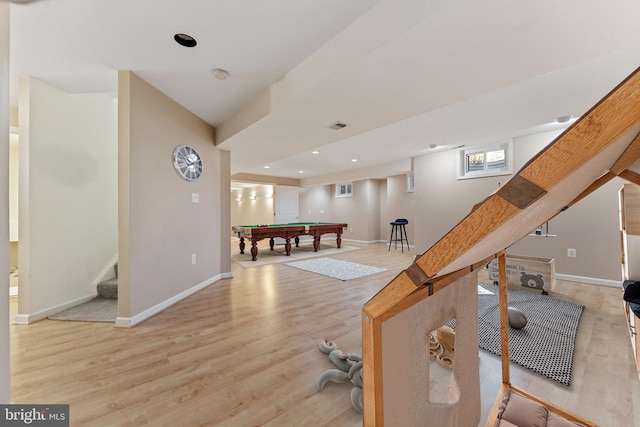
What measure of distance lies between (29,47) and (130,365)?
252 centimetres

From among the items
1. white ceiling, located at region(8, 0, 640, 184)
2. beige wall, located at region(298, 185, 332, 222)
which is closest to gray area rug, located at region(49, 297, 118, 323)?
white ceiling, located at region(8, 0, 640, 184)

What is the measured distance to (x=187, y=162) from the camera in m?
3.08

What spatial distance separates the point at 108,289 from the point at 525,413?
389 centimetres

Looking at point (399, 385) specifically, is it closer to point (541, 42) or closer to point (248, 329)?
point (248, 329)

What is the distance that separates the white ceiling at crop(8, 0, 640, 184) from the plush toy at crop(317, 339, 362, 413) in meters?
1.99

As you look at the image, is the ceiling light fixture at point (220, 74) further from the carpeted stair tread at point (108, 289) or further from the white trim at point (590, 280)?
the white trim at point (590, 280)

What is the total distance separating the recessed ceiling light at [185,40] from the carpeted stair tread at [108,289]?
273cm

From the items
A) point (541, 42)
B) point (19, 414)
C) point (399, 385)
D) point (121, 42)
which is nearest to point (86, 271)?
point (19, 414)

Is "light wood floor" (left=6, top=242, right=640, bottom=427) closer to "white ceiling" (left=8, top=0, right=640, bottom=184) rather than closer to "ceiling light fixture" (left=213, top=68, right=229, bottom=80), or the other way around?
"white ceiling" (left=8, top=0, right=640, bottom=184)

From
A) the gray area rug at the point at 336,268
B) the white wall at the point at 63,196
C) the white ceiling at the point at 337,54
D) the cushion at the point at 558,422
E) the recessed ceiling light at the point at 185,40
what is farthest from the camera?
the gray area rug at the point at 336,268

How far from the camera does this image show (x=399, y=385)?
0.67m

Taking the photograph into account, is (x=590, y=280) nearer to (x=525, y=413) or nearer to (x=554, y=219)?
(x=554, y=219)

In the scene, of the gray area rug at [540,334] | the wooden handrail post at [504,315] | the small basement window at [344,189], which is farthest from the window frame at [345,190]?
the wooden handrail post at [504,315]

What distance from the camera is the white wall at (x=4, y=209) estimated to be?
3.79ft
